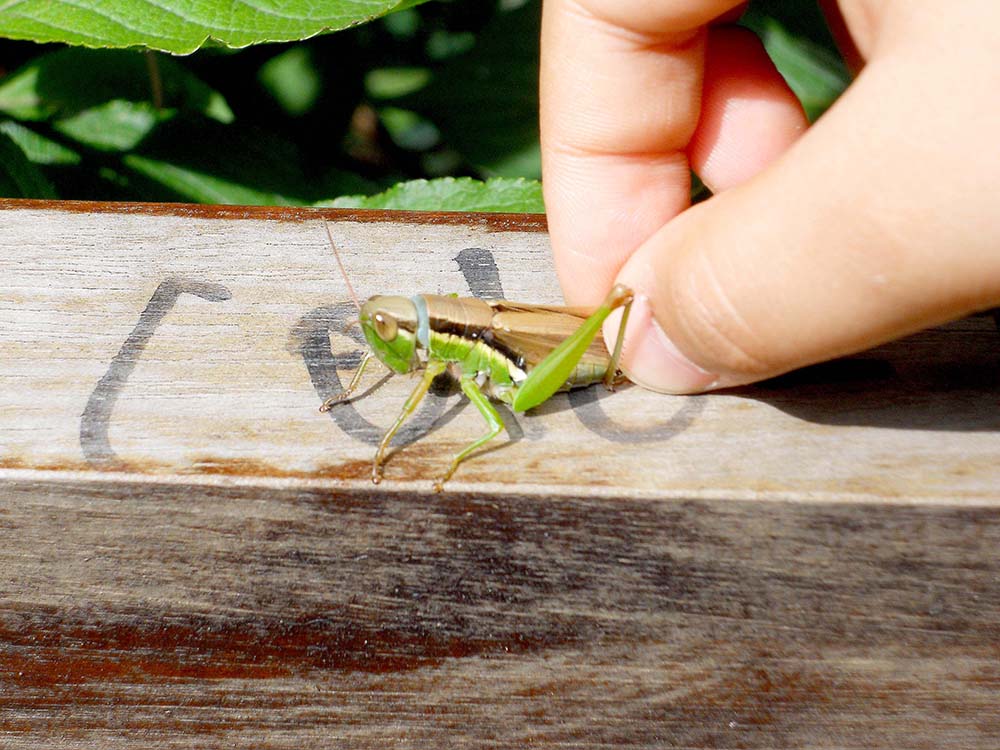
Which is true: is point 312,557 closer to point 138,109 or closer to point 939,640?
point 939,640

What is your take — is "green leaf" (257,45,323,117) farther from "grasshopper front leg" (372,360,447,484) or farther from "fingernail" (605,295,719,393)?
"fingernail" (605,295,719,393)

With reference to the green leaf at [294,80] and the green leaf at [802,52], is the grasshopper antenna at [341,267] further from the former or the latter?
the green leaf at [802,52]

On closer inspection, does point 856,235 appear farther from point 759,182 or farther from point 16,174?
point 16,174

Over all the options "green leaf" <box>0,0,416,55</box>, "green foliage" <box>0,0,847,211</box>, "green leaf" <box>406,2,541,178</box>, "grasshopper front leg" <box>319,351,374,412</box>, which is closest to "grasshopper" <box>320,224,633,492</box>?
"grasshopper front leg" <box>319,351,374,412</box>

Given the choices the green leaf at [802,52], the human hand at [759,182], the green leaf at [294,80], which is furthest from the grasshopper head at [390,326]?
the green leaf at [802,52]

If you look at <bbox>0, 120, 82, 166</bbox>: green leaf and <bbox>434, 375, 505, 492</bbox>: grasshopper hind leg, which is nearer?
<bbox>434, 375, 505, 492</bbox>: grasshopper hind leg

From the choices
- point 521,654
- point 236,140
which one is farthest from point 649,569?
point 236,140
